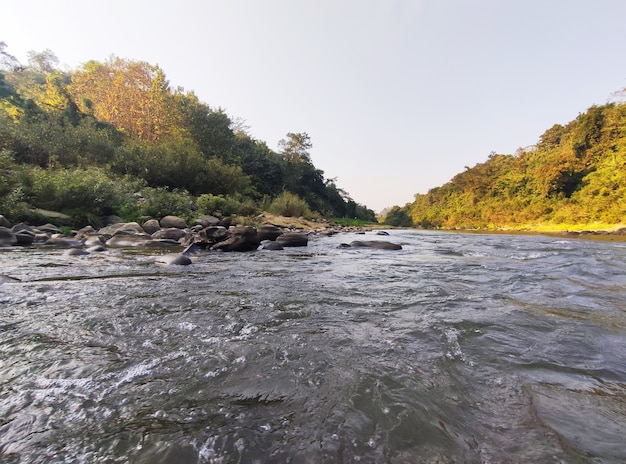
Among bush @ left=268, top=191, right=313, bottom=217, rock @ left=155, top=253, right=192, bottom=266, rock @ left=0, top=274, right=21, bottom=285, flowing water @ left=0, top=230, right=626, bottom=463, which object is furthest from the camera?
bush @ left=268, top=191, right=313, bottom=217

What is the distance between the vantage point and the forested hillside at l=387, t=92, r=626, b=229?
29516 mm

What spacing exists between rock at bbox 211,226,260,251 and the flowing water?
4.57 m

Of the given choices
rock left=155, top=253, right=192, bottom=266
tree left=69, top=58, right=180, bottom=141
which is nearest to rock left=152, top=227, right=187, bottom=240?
rock left=155, top=253, right=192, bottom=266

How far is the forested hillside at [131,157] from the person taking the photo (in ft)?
35.1

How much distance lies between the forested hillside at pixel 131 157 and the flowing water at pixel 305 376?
8.97 metres

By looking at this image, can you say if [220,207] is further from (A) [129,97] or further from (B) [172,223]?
(A) [129,97]

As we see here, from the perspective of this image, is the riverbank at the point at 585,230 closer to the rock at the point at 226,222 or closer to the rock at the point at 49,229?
the rock at the point at 226,222

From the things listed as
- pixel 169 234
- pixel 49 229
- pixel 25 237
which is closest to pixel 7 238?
pixel 25 237

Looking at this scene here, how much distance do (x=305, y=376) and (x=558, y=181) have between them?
45727mm

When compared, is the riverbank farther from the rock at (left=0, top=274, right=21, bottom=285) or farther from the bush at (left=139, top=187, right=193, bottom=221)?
the rock at (left=0, top=274, right=21, bottom=285)

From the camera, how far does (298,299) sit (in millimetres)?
3570

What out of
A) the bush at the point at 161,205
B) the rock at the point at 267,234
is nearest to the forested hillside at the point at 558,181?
the rock at the point at 267,234

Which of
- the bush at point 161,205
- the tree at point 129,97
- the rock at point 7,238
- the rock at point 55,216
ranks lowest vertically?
the rock at point 7,238

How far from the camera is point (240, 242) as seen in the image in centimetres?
853
